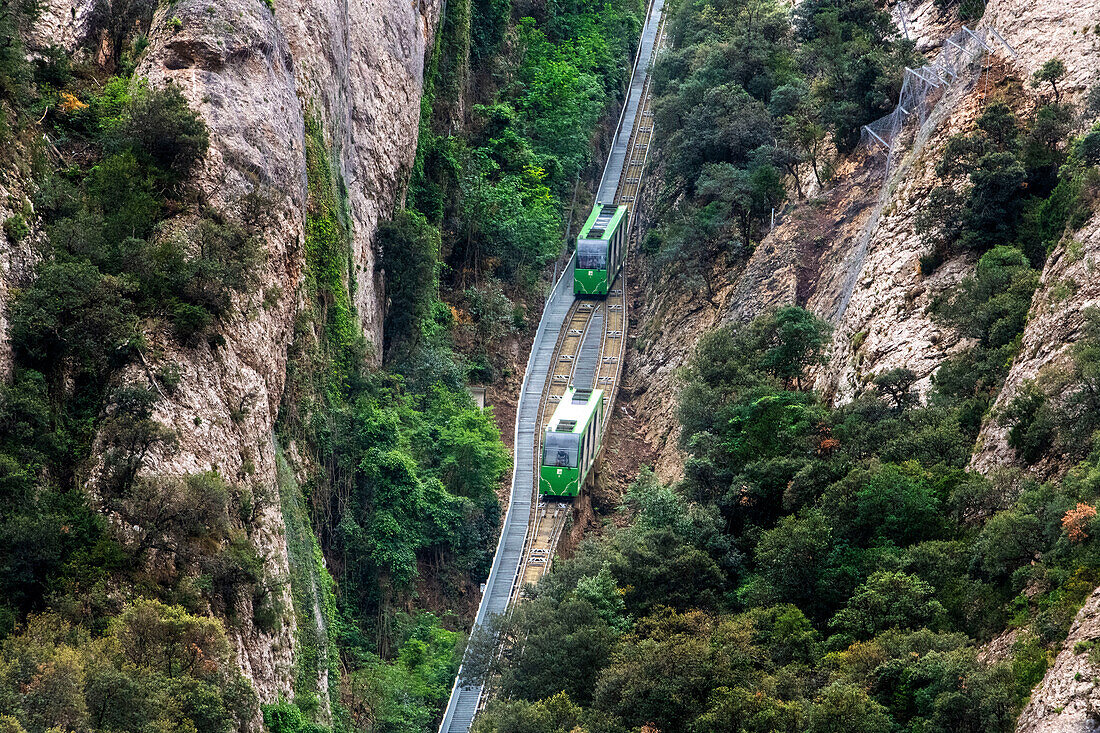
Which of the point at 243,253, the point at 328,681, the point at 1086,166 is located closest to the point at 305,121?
the point at 243,253

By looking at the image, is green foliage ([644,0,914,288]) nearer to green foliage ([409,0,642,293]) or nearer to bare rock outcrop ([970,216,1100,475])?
green foliage ([409,0,642,293])

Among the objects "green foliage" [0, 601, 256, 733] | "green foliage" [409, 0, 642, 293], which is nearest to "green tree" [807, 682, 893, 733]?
"green foliage" [0, 601, 256, 733]

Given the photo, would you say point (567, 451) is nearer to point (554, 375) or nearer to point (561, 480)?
point (561, 480)

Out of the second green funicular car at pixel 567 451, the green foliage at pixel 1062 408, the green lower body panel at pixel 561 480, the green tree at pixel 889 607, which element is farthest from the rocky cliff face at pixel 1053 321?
the green lower body panel at pixel 561 480

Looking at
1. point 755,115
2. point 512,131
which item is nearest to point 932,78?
point 755,115

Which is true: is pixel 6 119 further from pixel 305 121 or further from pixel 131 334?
pixel 305 121

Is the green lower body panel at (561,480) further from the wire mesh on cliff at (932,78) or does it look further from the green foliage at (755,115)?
the wire mesh on cliff at (932,78)

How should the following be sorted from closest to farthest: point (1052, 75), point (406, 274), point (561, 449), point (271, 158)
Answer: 1. point (271, 158)
2. point (1052, 75)
3. point (561, 449)
4. point (406, 274)
